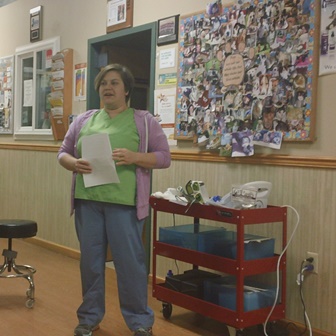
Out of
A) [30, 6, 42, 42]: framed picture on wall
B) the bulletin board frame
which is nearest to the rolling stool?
the bulletin board frame

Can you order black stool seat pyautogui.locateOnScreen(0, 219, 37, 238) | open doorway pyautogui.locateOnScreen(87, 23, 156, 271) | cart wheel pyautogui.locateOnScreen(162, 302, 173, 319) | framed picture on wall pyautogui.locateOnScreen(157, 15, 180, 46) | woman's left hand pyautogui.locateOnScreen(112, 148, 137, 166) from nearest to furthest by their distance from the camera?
woman's left hand pyautogui.locateOnScreen(112, 148, 137, 166) < cart wheel pyautogui.locateOnScreen(162, 302, 173, 319) < black stool seat pyautogui.locateOnScreen(0, 219, 37, 238) < framed picture on wall pyautogui.locateOnScreen(157, 15, 180, 46) < open doorway pyautogui.locateOnScreen(87, 23, 156, 271)

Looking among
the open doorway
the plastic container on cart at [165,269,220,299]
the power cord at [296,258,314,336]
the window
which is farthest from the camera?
the window

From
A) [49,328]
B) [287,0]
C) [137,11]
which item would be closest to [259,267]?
[49,328]

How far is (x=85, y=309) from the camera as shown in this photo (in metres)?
2.65

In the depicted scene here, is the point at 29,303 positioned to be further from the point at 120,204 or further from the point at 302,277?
the point at 302,277

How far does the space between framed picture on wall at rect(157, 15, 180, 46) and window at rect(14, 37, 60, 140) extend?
1.54m

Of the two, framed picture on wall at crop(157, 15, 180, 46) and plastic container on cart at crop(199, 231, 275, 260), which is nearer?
plastic container on cart at crop(199, 231, 275, 260)

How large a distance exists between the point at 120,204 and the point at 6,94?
367 cm

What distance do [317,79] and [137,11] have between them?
1718mm

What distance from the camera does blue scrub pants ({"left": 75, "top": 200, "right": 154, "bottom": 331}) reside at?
252 cm

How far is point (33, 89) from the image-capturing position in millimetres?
5297

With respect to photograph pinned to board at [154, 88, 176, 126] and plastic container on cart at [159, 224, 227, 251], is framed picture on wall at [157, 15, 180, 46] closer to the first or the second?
photograph pinned to board at [154, 88, 176, 126]

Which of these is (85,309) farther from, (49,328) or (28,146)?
(28,146)

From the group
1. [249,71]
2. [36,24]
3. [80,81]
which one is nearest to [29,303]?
[249,71]
